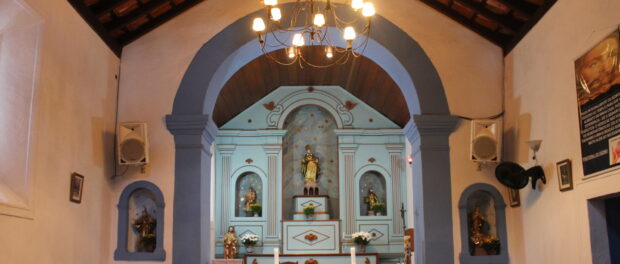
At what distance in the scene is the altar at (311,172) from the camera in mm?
16109

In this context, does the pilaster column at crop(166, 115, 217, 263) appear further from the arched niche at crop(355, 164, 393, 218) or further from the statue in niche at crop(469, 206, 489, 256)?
the arched niche at crop(355, 164, 393, 218)

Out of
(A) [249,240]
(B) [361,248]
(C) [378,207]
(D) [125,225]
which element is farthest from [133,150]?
(C) [378,207]

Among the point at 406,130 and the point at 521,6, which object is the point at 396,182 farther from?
the point at 521,6

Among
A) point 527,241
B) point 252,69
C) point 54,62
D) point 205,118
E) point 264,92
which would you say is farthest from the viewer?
point 264,92

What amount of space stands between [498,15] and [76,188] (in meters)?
5.38

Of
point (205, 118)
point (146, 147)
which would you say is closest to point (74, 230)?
point (146, 147)

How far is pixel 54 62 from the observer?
684 centimetres

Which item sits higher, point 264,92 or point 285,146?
point 264,92

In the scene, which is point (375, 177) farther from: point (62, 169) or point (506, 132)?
point (62, 169)

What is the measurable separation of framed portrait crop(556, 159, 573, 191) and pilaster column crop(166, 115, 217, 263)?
4263mm

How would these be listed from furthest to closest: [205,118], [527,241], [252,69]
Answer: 1. [252,69]
2. [205,118]
3. [527,241]

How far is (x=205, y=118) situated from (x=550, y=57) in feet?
13.8

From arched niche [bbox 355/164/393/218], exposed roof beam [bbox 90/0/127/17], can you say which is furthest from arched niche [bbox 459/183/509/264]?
arched niche [bbox 355/164/393/218]

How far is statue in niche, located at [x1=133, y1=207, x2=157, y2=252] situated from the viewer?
833cm
